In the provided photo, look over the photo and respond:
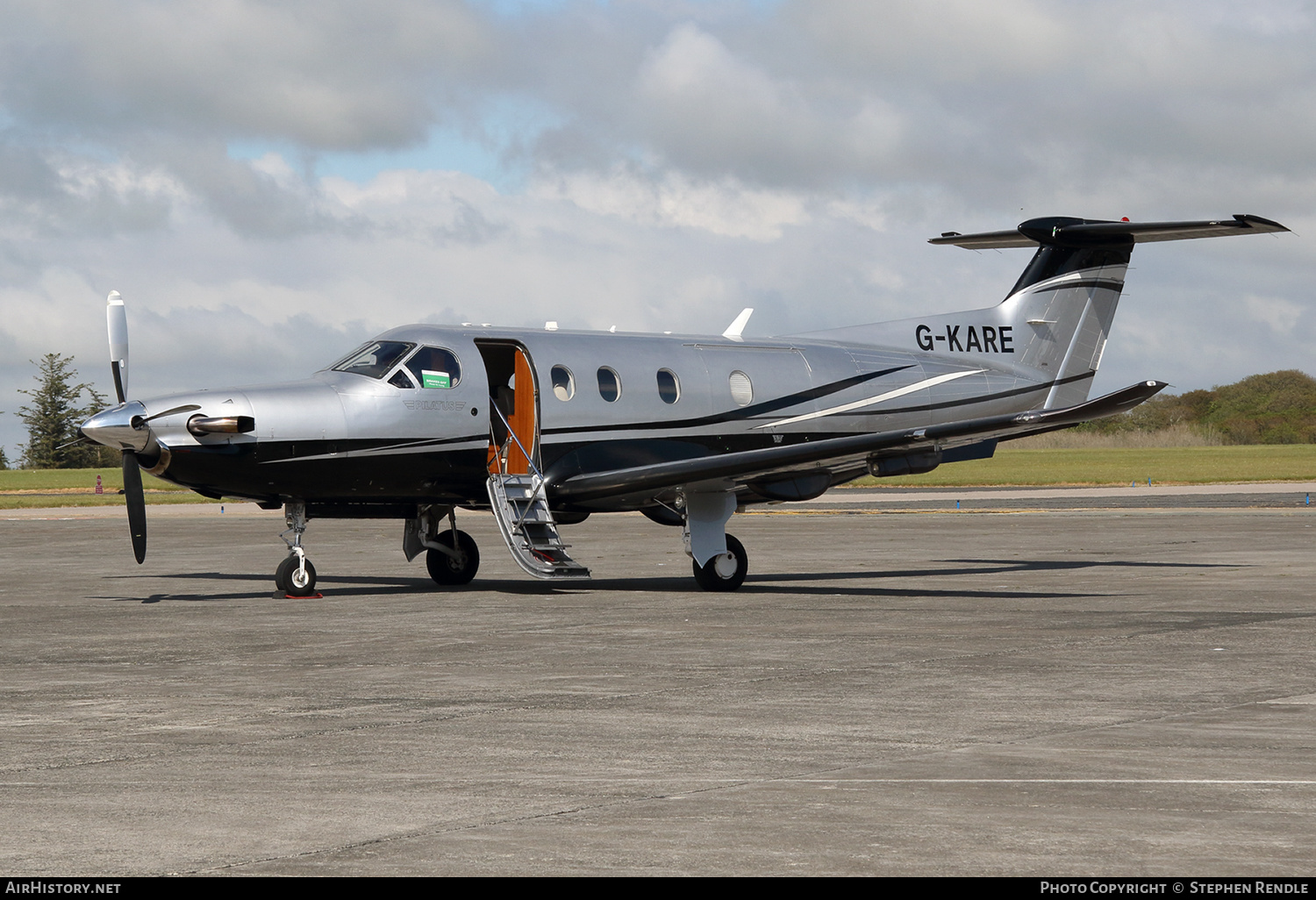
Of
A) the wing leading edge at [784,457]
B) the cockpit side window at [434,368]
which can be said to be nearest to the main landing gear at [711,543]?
the wing leading edge at [784,457]

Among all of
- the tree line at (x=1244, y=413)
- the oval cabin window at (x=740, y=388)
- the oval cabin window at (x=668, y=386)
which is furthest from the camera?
the tree line at (x=1244, y=413)

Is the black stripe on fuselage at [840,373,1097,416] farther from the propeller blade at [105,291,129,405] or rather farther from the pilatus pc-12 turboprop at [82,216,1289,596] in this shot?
the propeller blade at [105,291,129,405]

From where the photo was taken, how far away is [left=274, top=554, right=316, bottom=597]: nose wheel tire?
59.3 ft

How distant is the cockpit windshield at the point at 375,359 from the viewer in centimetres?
1834

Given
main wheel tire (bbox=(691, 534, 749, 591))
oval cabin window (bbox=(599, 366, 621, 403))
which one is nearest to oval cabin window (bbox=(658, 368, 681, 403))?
oval cabin window (bbox=(599, 366, 621, 403))

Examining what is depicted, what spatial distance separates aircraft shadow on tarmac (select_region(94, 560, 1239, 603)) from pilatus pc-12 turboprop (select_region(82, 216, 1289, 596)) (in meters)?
0.74

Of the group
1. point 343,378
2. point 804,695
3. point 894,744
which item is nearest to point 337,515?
point 343,378

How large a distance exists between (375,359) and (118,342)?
3456mm

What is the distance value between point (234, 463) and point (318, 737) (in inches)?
360

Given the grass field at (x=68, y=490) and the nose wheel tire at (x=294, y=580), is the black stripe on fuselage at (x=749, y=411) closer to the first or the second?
the nose wheel tire at (x=294, y=580)

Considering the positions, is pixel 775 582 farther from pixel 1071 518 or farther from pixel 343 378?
pixel 1071 518

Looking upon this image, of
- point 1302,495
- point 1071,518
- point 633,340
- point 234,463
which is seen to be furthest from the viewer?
point 1302,495

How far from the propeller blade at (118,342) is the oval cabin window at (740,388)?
26.6 ft

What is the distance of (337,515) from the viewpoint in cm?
1888
